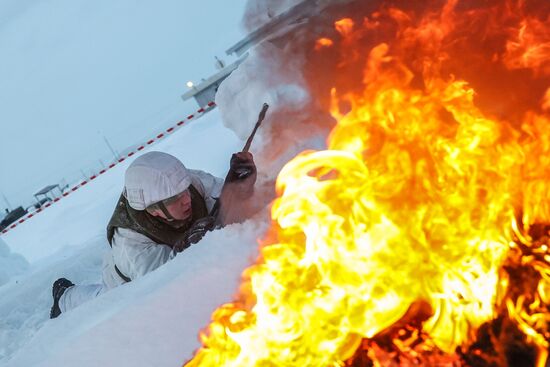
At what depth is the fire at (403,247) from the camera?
2.48 metres

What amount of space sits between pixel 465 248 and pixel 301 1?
250 cm

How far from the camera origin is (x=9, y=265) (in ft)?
29.9

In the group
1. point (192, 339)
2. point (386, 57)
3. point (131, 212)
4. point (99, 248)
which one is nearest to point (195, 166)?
point (99, 248)

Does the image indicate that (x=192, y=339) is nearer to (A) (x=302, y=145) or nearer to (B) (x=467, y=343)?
(B) (x=467, y=343)

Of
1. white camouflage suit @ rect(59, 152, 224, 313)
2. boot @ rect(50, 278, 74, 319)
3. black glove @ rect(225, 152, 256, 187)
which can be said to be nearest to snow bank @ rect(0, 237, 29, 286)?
boot @ rect(50, 278, 74, 319)

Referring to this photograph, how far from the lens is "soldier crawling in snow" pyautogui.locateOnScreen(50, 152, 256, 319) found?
12.1 feet

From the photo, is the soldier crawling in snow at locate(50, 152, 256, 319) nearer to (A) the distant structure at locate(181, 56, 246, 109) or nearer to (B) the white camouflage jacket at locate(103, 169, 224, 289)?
(B) the white camouflage jacket at locate(103, 169, 224, 289)

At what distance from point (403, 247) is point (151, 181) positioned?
1910 millimetres

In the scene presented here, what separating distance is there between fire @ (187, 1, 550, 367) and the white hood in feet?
3.94

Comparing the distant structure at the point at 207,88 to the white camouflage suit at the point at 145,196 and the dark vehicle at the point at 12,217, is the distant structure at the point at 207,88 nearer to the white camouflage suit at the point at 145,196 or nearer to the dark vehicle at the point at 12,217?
the dark vehicle at the point at 12,217

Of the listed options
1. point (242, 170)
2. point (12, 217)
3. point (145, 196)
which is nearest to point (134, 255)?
point (145, 196)

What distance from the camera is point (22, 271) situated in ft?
30.3

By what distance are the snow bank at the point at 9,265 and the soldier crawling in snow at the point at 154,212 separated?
5.67 m

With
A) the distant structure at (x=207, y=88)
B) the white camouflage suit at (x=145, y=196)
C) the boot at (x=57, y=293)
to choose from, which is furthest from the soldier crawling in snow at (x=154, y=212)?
the distant structure at (x=207, y=88)
